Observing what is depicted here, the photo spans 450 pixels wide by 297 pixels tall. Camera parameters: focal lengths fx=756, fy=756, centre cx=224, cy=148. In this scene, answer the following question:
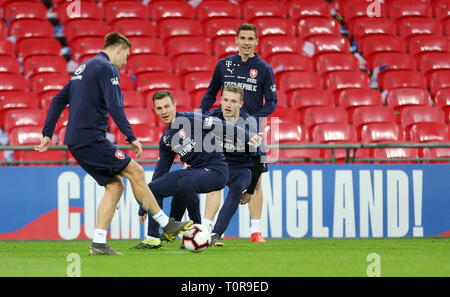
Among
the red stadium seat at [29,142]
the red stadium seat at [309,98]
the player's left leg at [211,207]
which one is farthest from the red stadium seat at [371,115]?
the red stadium seat at [29,142]

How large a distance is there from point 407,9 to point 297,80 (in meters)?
3.91

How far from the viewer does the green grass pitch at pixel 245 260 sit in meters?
5.13

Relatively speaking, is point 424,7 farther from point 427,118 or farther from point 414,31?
point 427,118

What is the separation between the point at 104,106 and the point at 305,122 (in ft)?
17.4

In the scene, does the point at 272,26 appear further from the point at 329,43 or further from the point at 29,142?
the point at 29,142

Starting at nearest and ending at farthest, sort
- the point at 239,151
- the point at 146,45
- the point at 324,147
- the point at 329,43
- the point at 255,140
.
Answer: the point at 255,140 → the point at 239,151 → the point at 324,147 → the point at 146,45 → the point at 329,43

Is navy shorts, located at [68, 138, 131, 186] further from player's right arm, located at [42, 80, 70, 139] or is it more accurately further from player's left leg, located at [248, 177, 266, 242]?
player's left leg, located at [248, 177, 266, 242]

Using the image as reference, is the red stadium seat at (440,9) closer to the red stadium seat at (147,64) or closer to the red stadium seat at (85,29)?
the red stadium seat at (147,64)

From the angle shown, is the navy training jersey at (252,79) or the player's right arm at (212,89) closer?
the navy training jersey at (252,79)

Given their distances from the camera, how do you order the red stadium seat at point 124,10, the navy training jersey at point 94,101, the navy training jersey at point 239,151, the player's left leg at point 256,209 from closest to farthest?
the navy training jersey at point 94,101 → the navy training jersey at point 239,151 → the player's left leg at point 256,209 → the red stadium seat at point 124,10

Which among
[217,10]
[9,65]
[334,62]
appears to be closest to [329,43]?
[334,62]

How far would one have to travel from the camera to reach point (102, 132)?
6.32m

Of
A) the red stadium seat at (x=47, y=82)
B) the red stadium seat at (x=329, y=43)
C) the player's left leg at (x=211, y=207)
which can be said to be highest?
the red stadium seat at (x=329, y=43)

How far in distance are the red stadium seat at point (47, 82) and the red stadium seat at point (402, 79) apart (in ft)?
17.3
